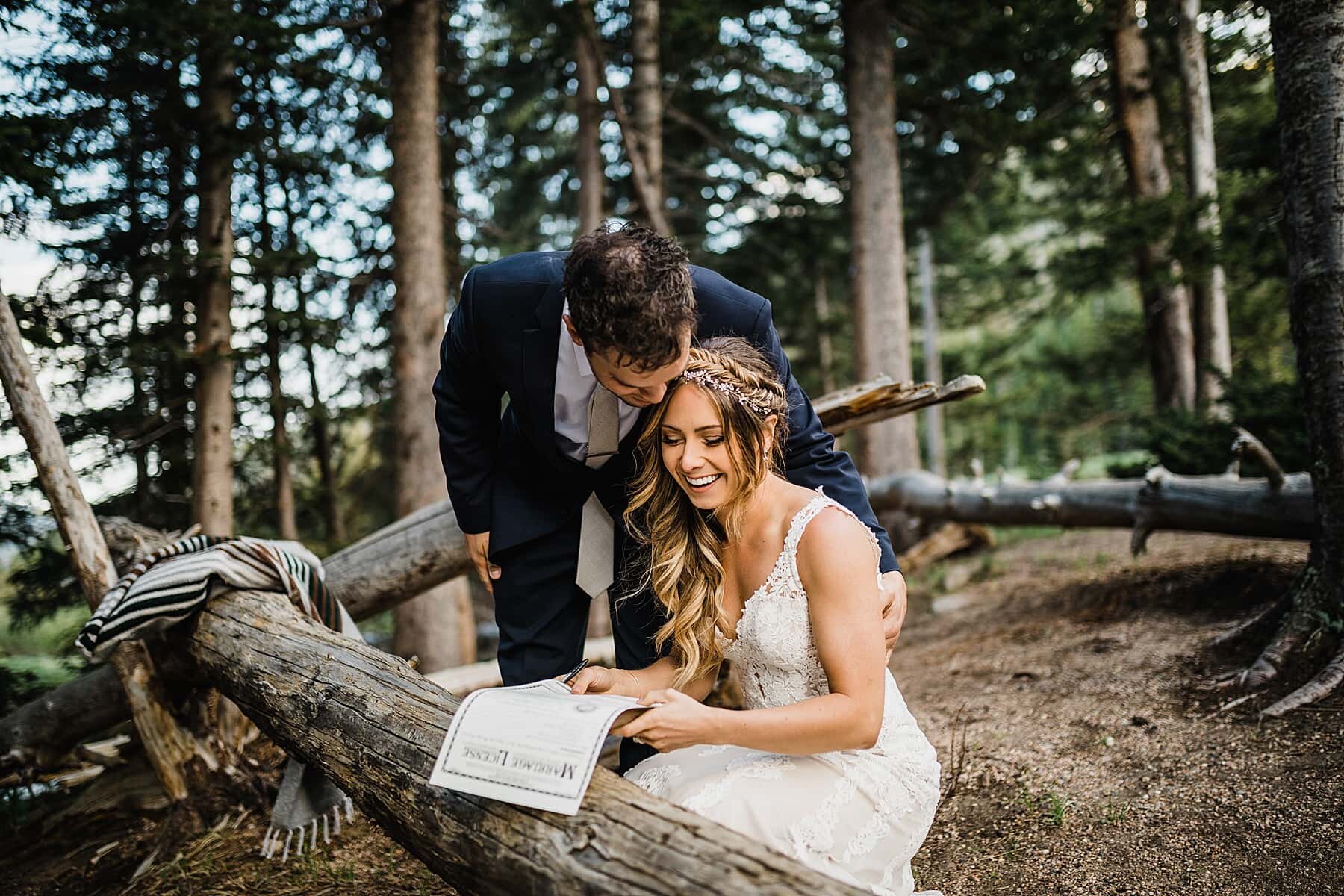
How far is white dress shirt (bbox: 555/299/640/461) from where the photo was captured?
2.57 metres

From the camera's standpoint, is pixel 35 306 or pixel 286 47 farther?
pixel 286 47

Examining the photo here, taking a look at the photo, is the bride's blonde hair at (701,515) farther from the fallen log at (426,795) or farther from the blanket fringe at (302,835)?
the blanket fringe at (302,835)

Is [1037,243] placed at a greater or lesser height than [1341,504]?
greater

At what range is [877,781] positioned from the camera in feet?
7.12

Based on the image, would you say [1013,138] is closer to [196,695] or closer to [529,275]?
[529,275]

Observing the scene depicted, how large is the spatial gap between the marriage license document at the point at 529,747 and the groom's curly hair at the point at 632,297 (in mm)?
863

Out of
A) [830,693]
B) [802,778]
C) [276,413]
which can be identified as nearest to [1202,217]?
[830,693]

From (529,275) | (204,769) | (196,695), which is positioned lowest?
(204,769)

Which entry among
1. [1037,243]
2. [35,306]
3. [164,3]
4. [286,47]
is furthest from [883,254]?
[1037,243]

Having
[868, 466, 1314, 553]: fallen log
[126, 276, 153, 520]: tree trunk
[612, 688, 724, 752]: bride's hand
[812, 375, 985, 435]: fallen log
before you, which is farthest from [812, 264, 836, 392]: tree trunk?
[612, 688, 724, 752]: bride's hand

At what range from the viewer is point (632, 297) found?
6.73 feet

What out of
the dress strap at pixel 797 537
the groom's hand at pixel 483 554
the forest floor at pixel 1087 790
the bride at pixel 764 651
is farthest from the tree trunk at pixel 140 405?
the dress strap at pixel 797 537

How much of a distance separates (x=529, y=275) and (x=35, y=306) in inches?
156

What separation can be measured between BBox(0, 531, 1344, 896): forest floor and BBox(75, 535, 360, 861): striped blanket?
0.53 ft
